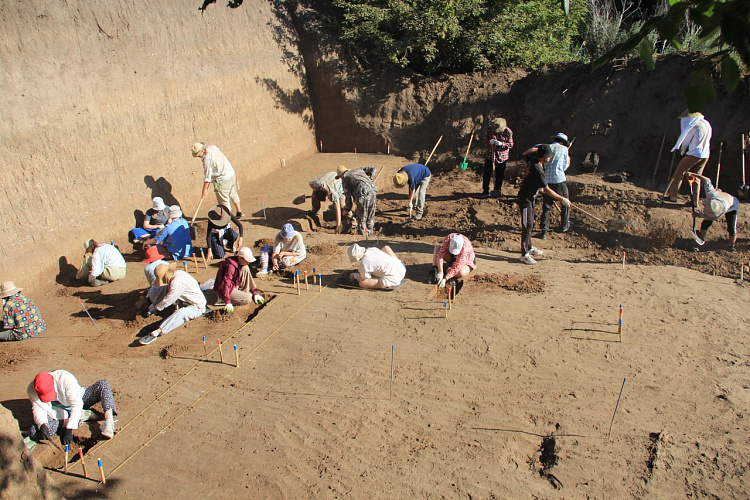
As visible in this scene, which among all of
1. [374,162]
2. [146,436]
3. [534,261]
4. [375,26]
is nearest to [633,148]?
[534,261]

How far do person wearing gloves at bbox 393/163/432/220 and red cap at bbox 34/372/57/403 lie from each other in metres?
6.39

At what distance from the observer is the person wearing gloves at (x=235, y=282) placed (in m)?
7.45

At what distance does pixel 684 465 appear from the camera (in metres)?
4.82

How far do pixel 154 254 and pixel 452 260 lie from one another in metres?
4.49

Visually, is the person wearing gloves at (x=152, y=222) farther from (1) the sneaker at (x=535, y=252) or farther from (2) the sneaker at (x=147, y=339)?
(1) the sneaker at (x=535, y=252)

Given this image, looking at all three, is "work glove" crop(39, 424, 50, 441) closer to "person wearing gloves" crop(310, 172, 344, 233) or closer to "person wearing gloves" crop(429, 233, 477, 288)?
"person wearing gloves" crop(429, 233, 477, 288)

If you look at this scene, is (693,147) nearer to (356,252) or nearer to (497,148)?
(497,148)

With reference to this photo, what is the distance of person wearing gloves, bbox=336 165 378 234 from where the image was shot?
9859mm

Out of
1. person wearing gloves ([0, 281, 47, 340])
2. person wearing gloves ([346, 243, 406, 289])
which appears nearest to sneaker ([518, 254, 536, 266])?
person wearing gloves ([346, 243, 406, 289])

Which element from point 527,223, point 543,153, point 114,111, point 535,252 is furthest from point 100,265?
point 543,153

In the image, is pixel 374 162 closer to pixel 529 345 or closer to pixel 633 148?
pixel 633 148

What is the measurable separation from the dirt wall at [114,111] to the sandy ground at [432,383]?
Answer: 3.23 feet

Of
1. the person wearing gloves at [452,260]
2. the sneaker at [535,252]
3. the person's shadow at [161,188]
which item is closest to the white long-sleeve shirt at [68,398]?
the person wearing gloves at [452,260]

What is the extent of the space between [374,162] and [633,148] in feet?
19.1
